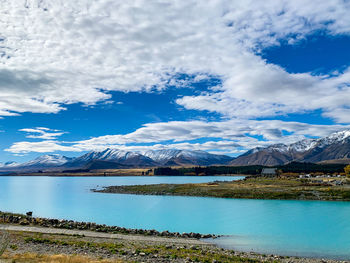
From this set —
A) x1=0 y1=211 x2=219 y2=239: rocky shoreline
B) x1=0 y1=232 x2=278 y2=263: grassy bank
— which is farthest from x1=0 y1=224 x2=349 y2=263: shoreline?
x1=0 y1=211 x2=219 y2=239: rocky shoreline

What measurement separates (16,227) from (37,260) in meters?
19.6

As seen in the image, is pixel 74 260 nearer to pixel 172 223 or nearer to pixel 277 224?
pixel 172 223

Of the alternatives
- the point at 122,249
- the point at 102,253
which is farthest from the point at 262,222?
the point at 102,253

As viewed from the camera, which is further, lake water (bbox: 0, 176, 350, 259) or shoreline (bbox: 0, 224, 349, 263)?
lake water (bbox: 0, 176, 350, 259)

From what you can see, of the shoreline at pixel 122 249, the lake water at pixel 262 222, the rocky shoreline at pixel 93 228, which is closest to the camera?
the shoreline at pixel 122 249

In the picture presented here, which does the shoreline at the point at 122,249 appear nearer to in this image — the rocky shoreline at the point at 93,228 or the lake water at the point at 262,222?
the rocky shoreline at the point at 93,228

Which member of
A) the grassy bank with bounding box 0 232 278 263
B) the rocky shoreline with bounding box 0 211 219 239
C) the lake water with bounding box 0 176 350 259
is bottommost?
the lake water with bounding box 0 176 350 259

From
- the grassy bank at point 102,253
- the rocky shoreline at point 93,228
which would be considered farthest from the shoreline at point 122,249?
the rocky shoreline at point 93,228

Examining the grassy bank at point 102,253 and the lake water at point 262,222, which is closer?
the grassy bank at point 102,253

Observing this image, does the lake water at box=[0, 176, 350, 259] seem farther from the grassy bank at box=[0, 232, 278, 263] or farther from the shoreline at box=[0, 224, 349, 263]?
the grassy bank at box=[0, 232, 278, 263]

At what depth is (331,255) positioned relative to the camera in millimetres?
29297

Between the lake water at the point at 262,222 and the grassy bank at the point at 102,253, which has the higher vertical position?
the grassy bank at the point at 102,253

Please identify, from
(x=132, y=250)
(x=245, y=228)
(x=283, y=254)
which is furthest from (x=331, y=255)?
(x=132, y=250)

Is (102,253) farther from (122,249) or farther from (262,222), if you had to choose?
(262,222)
